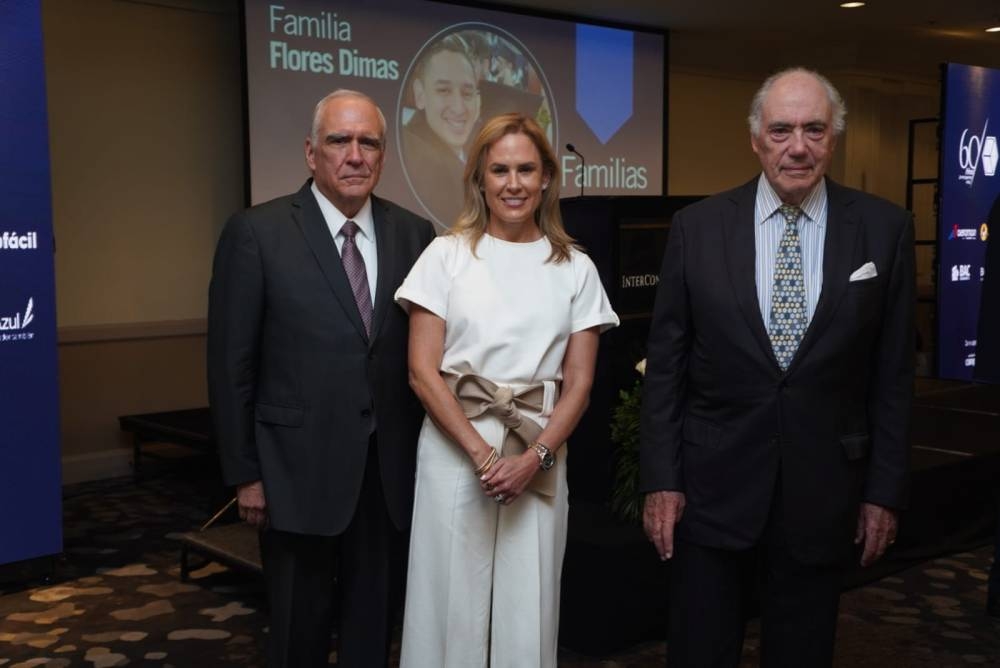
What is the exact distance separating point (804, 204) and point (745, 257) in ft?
0.52

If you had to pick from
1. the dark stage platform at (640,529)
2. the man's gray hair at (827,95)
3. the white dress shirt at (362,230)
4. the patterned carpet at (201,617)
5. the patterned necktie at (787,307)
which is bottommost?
the patterned carpet at (201,617)

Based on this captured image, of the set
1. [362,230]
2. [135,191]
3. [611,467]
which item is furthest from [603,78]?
[362,230]

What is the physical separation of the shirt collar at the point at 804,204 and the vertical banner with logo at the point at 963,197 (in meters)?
5.48

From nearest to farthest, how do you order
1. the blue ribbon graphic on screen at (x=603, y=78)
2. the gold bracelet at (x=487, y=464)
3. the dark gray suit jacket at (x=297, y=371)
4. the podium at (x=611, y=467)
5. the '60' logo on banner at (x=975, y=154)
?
1. the gold bracelet at (x=487, y=464)
2. the dark gray suit jacket at (x=297, y=371)
3. the podium at (x=611, y=467)
4. the '60' logo on banner at (x=975, y=154)
5. the blue ribbon graphic on screen at (x=603, y=78)

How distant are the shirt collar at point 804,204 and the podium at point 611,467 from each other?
150cm

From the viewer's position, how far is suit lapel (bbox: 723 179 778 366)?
2086 mm

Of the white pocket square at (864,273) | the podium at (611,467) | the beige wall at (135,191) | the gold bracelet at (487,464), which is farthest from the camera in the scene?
the beige wall at (135,191)

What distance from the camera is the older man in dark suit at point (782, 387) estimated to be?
208 centimetres

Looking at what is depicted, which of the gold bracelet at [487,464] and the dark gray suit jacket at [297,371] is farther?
the dark gray suit jacket at [297,371]

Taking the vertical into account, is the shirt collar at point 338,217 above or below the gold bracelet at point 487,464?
above

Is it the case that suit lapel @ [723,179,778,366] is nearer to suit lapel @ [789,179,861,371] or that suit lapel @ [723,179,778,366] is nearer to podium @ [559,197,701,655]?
suit lapel @ [789,179,861,371]

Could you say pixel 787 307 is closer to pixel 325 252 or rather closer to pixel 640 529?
pixel 325 252

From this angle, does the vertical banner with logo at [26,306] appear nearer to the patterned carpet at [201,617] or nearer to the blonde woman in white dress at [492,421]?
the patterned carpet at [201,617]

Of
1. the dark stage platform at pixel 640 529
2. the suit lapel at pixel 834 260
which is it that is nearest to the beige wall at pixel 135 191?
the dark stage platform at pixel 640 529
